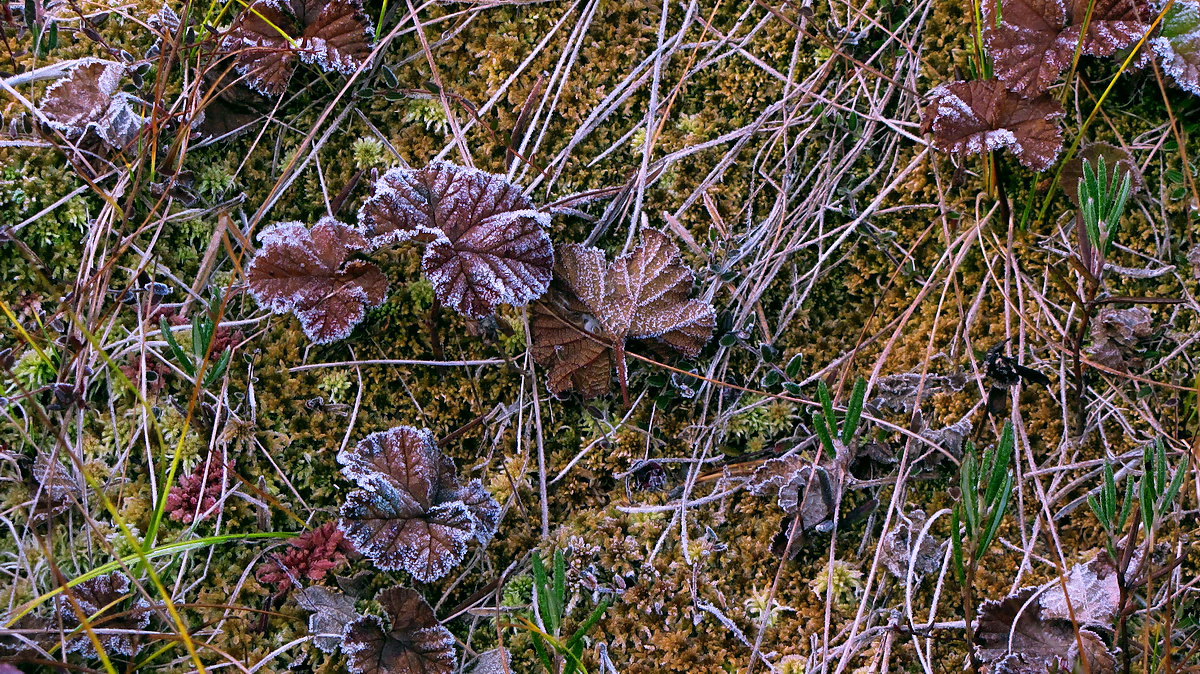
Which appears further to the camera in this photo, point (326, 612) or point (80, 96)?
point (80, 96)

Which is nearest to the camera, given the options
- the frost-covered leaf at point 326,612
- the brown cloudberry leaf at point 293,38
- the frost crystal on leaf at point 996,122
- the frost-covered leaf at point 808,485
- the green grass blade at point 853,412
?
the green grass blade at point 853,412

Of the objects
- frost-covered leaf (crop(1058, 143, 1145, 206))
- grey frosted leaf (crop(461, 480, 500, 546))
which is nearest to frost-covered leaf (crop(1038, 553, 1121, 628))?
frost-covered leaf (crop(1058, 143, 1145, 206))

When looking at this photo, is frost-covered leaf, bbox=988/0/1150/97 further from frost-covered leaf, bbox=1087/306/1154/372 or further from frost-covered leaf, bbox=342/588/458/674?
frost-covered leaf, bbox=342/588/458/674

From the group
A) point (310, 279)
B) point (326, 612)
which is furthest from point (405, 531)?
point (310, 279)

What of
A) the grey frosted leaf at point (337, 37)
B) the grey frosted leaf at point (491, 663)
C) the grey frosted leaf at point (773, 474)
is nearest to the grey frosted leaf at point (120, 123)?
the grey frosted leaf at point (337, 37)

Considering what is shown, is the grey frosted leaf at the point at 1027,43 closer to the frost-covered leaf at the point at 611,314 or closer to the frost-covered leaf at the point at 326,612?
the frost-covered leaf at the point at 611,314

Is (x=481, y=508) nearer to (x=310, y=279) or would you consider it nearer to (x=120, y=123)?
(x=310, y=279)
